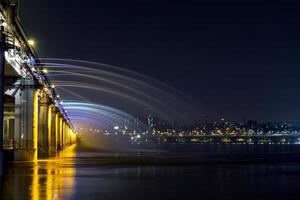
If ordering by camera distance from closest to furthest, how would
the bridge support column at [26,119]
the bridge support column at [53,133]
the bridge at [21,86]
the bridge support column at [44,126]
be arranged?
the bridge at [21,86]
the bridge support column at [26,119]
the bridge support column at [44,126]
the bridge support column at [53,133]

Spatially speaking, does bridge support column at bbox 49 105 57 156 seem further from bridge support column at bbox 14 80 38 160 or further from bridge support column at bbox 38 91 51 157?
bridge support column at bbox 14 80 38 160

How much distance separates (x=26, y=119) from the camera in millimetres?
64375

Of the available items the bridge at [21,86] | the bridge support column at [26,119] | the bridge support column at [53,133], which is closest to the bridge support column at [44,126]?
the bridge at [21,86]

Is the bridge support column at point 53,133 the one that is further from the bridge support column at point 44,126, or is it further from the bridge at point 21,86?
the bridge at point 21,86

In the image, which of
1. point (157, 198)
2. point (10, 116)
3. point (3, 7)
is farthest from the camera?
point (10, 116)

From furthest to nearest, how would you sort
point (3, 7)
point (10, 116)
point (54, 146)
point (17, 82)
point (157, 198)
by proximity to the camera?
1. point (54, 146)
2. point (10, 116)
3. point (17, 82)
4. point (3, 7)
5. point (157, 198)

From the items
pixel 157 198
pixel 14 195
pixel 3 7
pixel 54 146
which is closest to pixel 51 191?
pixel 14 195

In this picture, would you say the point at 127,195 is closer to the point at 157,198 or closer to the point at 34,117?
the point at 157,198

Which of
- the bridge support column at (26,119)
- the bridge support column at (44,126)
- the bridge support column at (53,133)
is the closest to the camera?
the bridge support column at (26,119)

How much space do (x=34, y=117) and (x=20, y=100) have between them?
2.41 meters

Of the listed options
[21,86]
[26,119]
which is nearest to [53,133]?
[26,119]

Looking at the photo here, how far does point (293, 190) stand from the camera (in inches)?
1197

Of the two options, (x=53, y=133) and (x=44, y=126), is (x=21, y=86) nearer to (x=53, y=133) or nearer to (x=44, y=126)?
(x=44, y=126)

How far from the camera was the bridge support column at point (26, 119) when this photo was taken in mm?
63938
